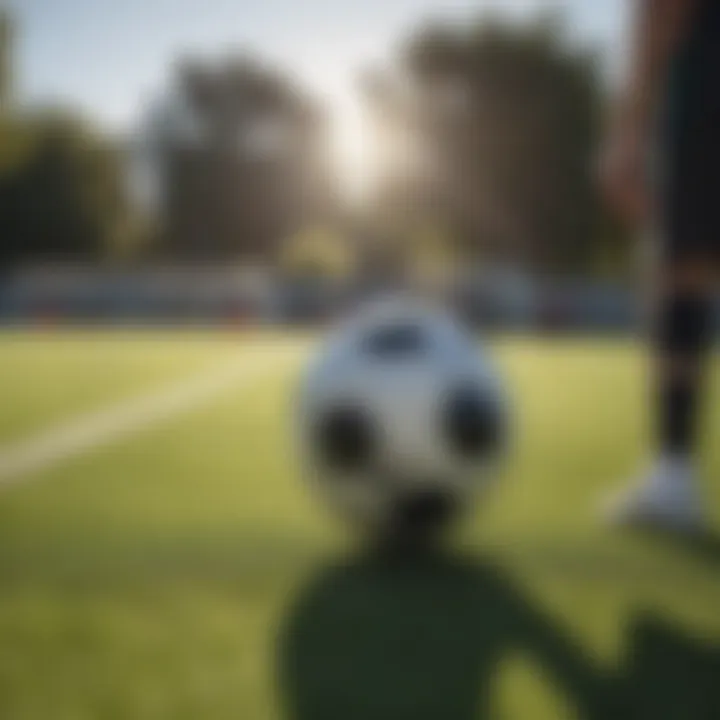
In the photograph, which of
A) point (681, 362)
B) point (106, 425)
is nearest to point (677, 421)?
point (681, 362)

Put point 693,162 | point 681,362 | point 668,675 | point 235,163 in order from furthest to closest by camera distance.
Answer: point 235,163
point 681,362
point 693,162
point 668,675

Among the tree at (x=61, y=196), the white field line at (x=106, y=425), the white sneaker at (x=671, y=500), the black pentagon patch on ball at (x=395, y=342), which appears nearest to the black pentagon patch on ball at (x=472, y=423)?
the black pentagon patch on ball at (x=395, y=342)

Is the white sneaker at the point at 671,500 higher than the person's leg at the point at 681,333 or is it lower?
lower

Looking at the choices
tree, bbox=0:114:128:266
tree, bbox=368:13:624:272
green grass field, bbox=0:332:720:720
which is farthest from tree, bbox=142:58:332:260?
green grass field, bbox=0:332:720:720

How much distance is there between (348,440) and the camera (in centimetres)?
254

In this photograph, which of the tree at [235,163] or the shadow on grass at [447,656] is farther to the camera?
the tree at [235,163]

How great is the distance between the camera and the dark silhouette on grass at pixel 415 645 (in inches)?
67.9

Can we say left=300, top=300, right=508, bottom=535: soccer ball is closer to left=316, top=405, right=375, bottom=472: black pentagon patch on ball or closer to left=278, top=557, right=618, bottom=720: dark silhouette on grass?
left=316, top=405, right=375, bottom=472: black pentagon patch on ball

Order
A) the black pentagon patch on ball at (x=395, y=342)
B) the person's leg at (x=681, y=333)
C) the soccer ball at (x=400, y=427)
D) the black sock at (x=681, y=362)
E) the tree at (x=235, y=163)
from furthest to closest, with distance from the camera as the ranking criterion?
the tree at (x=235, y=163) → the black sock at (x=681, y=362) → the person's leg at (x=681, y=333) → the black pentagon patch on ball at (x=395, y=342) → the soccer ball at (x=400, y=427)

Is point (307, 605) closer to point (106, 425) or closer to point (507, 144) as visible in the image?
point (106, 425)

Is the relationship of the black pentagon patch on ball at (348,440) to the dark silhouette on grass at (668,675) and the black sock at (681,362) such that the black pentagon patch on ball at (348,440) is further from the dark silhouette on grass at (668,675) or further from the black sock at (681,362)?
the black sock at (681,362)

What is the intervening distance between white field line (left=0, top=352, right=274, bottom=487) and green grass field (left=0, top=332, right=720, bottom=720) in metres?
0.08

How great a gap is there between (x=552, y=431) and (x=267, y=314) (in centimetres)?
1553

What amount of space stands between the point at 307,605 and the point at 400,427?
1.52 feet
